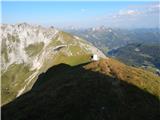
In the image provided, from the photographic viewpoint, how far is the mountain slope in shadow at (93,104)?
52500mm

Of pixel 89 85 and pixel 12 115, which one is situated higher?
pixel 89 85

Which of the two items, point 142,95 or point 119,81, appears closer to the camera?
point 142,95

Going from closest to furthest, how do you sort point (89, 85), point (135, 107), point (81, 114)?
point (81, 114) → point (135, 107) → point (89, 85)

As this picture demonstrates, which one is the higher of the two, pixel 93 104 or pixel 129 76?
pixel 93 104

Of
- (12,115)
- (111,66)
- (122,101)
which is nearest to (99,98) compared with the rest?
(122,101)

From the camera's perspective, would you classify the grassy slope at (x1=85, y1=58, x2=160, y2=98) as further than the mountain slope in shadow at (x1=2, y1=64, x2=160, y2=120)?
Yes

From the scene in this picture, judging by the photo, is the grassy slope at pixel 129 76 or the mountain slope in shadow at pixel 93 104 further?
the grassy slope at pixel 129 76

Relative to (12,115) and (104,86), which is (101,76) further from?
(12,115)

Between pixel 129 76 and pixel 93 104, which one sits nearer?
pixel 93 104

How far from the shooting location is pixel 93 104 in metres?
55.1

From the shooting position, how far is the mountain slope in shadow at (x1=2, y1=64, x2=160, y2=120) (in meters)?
52.5

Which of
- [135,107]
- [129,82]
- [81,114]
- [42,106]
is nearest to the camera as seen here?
[81,114]

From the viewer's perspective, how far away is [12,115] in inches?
2517

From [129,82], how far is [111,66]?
17.7 meters
